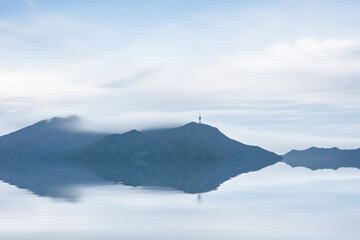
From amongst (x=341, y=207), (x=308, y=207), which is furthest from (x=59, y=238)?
(x=341, y=207)

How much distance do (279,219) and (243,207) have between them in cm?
1055

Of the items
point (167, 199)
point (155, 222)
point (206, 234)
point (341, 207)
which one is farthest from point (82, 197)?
point (341, 207)

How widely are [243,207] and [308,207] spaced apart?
33.3ft

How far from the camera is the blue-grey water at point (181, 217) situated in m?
42.8

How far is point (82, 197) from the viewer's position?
72.8 metres

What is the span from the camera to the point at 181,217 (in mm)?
51938

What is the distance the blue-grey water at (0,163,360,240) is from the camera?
42.8 m

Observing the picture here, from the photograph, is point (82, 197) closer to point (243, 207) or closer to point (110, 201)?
point (110, 201)

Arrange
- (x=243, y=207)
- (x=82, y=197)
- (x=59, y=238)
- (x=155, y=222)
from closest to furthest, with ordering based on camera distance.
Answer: (x=59, y=238)
(x=155, y=222)
(x=243, y=207)
(x=82, y=197)

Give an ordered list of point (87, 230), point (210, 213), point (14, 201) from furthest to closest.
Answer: point (14, 201), point (210, 213), point (87, 230)

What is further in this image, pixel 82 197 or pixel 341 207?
pixel 82 197

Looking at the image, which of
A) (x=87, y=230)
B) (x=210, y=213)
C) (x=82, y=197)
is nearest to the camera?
(x=87, y=230)

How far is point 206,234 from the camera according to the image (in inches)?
1672

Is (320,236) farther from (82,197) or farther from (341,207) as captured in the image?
(82,197)
